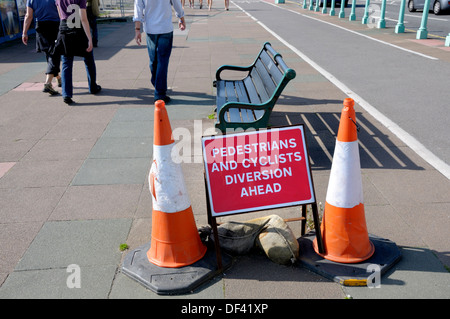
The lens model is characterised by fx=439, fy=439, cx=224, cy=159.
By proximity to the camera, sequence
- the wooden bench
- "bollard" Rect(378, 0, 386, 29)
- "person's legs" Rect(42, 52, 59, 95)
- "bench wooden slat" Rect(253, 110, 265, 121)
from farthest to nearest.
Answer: "bollard" Rect(378, 0, 386, 29)
"person's legs" Rect(42, 52, 59, 95)
"bench wooden slat" Rect(253, 110, 265, 121)
the wooden bench

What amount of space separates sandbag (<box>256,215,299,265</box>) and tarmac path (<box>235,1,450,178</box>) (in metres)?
2.50

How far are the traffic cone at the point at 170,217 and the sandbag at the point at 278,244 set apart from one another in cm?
53

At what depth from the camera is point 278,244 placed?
3477 mm

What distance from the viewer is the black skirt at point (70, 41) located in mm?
7551

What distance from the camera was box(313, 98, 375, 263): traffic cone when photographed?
3.41 m

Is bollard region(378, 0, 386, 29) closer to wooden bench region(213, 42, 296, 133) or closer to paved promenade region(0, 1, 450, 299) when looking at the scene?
paved promenade region(0, 1, 450, 299)

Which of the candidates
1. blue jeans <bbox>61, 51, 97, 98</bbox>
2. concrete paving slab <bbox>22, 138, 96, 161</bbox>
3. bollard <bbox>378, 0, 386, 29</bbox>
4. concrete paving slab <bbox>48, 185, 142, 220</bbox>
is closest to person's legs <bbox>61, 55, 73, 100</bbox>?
blue jeans <bbox>61, 51, 97, 98</bbox>

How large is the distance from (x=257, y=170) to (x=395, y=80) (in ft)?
23.5

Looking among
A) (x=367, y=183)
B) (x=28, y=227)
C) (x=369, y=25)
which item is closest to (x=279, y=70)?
(x=367, y=183)

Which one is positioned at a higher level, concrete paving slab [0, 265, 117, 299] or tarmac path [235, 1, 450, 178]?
tarmac path [235, 1, 450, 178]

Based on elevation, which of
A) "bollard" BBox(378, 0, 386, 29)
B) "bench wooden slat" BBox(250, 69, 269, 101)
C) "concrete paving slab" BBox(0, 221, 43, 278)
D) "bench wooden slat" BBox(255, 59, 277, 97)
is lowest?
"concrete paving slab" BBox(0, 221, 43, 278)

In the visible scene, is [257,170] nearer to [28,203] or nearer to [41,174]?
[28,203]

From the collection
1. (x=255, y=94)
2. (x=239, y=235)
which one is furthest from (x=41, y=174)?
(x=255, y=94)
